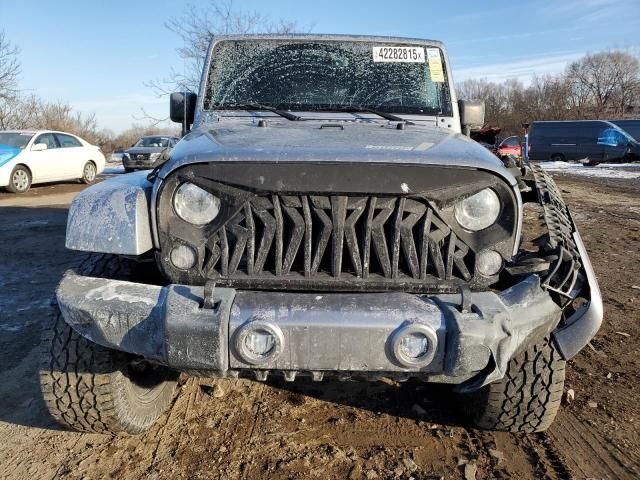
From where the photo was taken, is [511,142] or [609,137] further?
[511,142]

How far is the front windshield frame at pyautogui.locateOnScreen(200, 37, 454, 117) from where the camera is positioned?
3457mm

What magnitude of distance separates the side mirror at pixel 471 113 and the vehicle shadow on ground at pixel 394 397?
1.83m

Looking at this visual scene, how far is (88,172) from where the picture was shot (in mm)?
15164

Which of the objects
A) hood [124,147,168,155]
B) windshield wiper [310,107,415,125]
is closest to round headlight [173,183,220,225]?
windshield wiper [310,107,415,125]

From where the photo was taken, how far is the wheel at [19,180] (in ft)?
40.7

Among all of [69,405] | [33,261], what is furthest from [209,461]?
[33,261]

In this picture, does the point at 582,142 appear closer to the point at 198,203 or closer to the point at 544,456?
the point at 544,456

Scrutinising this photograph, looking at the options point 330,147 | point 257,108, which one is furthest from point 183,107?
Result: point 330,147

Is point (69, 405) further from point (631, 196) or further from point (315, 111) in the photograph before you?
point (631, 196)

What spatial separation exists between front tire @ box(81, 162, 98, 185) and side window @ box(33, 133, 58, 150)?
1.16 m

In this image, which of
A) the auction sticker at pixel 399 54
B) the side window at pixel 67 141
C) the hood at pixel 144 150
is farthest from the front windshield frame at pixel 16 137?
the auction sticker at pixel 399 54

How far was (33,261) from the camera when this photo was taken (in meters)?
5.94

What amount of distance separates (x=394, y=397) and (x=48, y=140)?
13450 millimetres

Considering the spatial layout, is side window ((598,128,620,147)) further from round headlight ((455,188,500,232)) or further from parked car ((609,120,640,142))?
round headlight ((455,188,500,232))
